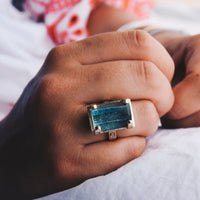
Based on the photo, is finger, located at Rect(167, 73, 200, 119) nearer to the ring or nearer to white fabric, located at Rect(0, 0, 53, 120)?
the ring

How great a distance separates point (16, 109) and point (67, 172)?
0.18 metres

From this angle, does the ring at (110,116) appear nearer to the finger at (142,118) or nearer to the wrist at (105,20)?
the finger at (142,118)

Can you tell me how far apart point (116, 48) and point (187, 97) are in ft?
0.54

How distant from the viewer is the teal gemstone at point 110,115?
0.32m

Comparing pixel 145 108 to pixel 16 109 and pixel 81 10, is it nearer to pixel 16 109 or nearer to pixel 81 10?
pixel 16 109

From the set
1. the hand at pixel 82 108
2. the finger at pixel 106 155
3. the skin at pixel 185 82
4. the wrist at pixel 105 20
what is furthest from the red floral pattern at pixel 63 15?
the finger at pixel 106 155

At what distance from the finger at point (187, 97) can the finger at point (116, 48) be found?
87 millimetres

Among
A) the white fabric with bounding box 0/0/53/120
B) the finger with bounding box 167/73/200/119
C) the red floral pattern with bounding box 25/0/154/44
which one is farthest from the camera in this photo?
the red floral pattern with bounding box 25/0/154/44

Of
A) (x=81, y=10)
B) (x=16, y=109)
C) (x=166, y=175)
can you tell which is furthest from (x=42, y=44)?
(x=166, y=175)

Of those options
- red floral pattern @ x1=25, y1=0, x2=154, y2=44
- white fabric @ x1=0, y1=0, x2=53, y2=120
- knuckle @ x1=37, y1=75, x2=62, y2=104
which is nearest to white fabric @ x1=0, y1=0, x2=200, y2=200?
knuckle @ x1=37, y1=75, x2=62, y2=104

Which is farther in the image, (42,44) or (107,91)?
(42,44)

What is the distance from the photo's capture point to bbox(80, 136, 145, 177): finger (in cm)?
35

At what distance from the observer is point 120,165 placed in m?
0.36

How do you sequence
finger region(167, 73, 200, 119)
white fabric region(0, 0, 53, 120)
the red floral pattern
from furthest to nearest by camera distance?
the red floral pattern < white fabric region(0, 0, 53, 120) < finger region(167, 73, 200, 119)
